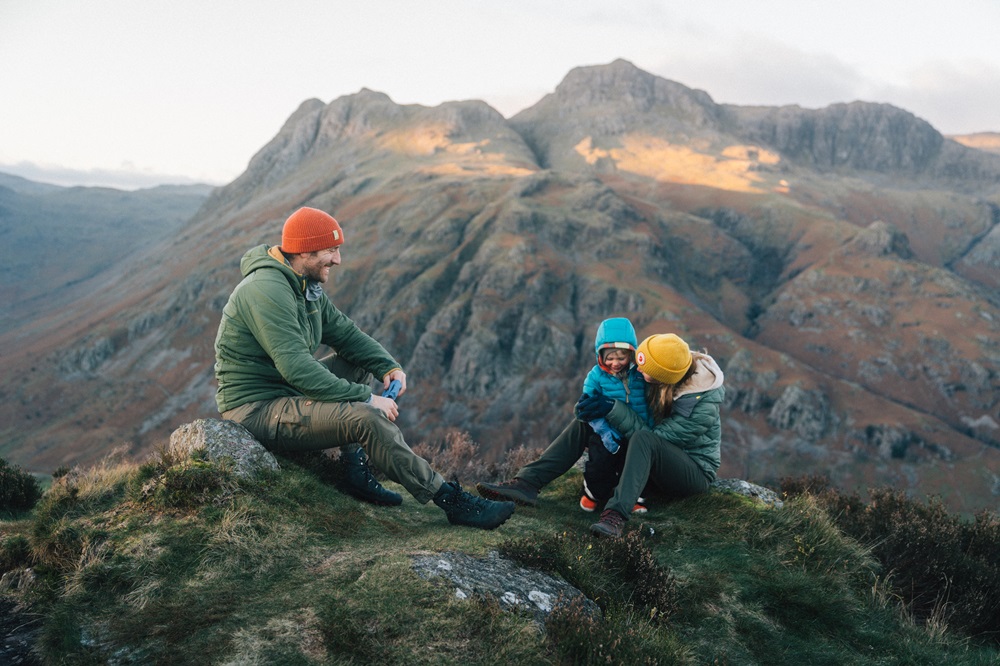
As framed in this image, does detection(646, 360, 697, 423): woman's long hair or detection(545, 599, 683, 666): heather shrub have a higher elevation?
detection(646, 360, 697, 423): woman's long hair

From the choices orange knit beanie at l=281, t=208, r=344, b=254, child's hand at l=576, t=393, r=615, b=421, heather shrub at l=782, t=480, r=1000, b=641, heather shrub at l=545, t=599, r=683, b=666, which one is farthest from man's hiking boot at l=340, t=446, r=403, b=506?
heather shrub at l=782, t=480, r=1000, b=641

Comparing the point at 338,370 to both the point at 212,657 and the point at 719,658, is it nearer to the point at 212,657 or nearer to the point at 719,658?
the point at 212,657

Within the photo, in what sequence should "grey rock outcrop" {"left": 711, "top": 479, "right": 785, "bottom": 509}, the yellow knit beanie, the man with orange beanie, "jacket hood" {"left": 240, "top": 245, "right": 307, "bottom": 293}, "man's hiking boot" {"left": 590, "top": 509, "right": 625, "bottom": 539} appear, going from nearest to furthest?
the man with orange beanie
"man's hiking boot" {"left": 590, "top": 509, "right": 625, "bottom": 539}
"jacket hood" {"left": 240, "top": 245, "right": 307, "bottom": 293}
the yellow knit beanie
"grey rock outcrop" {"left": 711, "top": 479, "right": 785, "bottom": 509}

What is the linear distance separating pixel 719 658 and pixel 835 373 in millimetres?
100665

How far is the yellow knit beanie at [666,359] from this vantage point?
6590 millimetres

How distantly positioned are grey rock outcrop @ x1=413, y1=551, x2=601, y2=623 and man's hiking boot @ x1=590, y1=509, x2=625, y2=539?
46.7 inches

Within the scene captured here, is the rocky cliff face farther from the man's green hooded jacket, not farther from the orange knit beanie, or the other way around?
the orange knit beanie

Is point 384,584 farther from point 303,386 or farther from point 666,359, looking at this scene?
point 666,359

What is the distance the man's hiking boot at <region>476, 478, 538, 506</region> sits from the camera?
22.9 ft

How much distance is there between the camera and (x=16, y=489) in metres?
7.75

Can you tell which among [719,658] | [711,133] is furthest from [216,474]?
[711,133]

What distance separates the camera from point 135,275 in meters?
154

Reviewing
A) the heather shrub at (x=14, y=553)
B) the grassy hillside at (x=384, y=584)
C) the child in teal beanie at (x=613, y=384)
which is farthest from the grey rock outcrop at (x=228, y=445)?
the child in teal beanie at (x=613, y=384)

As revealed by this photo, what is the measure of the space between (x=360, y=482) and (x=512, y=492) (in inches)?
72.6
